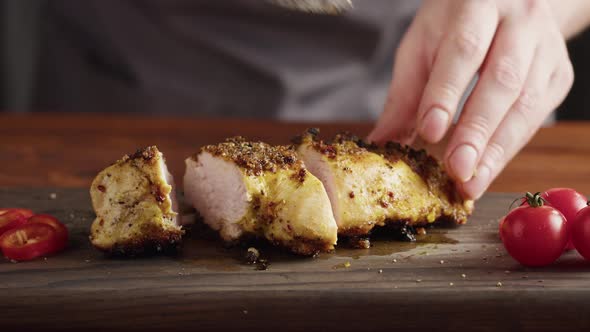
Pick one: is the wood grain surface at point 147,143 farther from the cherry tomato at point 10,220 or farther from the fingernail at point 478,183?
the cherry tomato at point 10,220

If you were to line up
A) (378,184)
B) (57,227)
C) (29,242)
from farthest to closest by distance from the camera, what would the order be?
(378,184) < (57,227) < (29,242)

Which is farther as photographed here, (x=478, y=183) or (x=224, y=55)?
(x=224, y=55)

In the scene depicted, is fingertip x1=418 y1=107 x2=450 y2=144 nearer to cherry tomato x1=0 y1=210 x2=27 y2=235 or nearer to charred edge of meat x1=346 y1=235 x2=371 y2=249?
charred edge of meat x1=346 y1=235 x2=371 y2=249

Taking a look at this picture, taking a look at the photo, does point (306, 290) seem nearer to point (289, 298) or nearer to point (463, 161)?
point (289, 298)

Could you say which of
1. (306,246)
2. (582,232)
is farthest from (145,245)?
(582,232)

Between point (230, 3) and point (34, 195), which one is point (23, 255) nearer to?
point (34, 195)

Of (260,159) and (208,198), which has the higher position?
(260,159)

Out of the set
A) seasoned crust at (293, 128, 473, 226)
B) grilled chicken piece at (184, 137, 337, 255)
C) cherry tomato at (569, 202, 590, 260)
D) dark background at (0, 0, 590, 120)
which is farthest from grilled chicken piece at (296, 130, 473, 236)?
dark background at (0, 0, 590, 120)

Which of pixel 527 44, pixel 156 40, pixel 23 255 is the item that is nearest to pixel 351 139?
pixel 527 44
